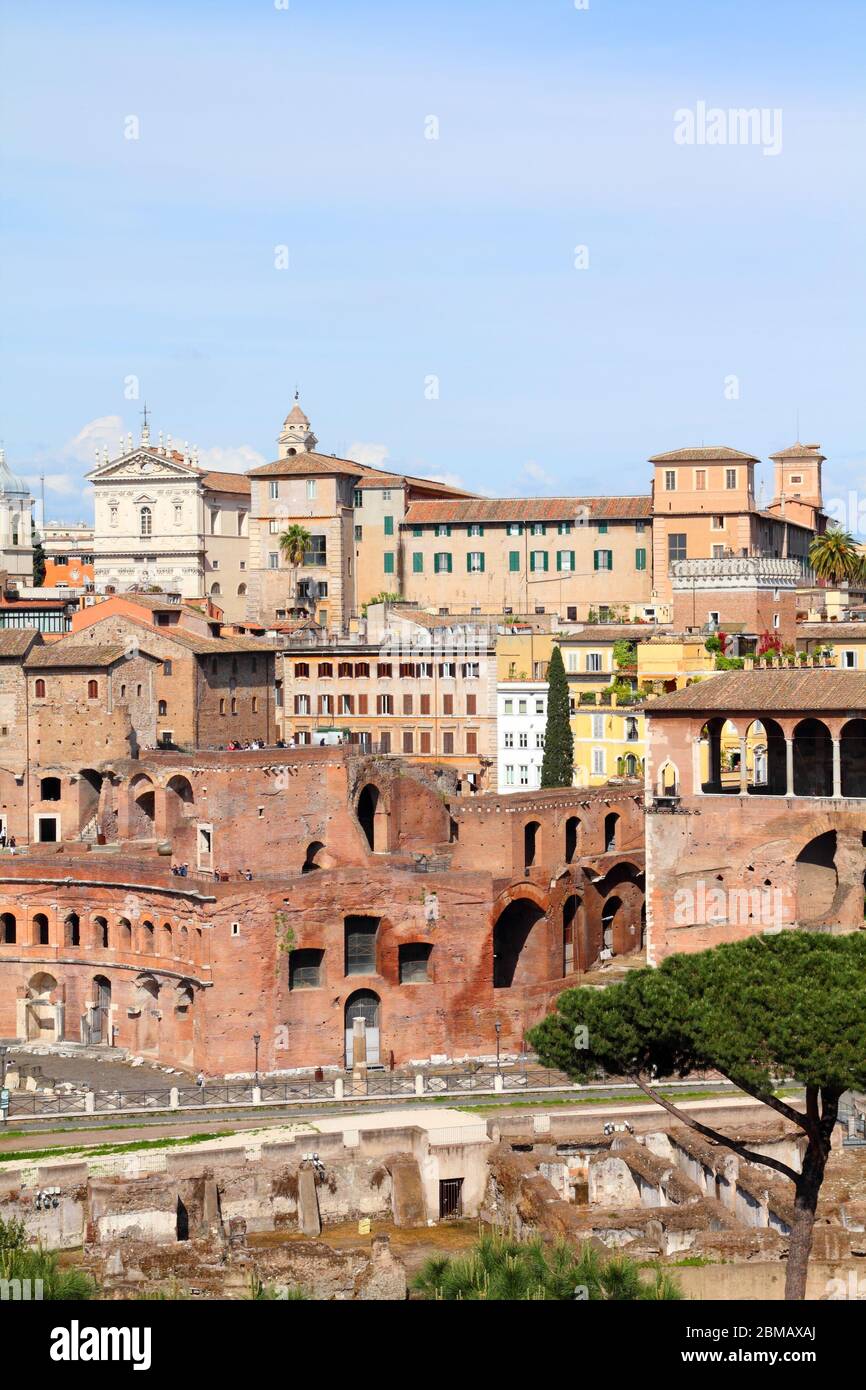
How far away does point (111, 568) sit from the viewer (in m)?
106

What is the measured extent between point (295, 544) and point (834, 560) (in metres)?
23.8

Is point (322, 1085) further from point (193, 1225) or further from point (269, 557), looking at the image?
point (269, 557)

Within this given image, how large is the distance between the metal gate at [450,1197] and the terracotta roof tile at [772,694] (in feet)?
60.8

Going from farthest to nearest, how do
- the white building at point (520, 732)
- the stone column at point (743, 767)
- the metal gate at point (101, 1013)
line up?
the white building at point (520, 732)
the metal gate at point (101, 1013)
the stone column at point (743, 767)

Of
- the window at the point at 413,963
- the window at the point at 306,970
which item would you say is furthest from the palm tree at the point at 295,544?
the window at the point at 306,970

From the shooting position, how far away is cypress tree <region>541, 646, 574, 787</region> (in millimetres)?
79438

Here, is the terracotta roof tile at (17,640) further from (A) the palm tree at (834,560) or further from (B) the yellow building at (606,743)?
(A) the palm tree at (834,560)

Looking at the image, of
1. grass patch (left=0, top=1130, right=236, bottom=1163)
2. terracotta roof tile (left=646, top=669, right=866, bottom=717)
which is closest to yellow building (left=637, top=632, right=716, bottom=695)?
terracotta roof tile (left=646, top=669, right=866, bottom=717)

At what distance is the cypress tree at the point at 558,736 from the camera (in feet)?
261

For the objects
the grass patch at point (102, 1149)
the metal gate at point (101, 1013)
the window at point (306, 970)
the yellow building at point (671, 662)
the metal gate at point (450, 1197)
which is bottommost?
the metal gate at point (450, 1197)
